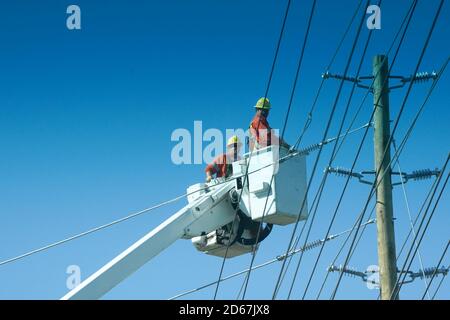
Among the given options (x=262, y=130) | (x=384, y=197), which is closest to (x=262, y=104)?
(x=262, y=130)

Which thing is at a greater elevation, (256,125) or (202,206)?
(256,125)

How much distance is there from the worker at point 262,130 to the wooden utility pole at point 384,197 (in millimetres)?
1584

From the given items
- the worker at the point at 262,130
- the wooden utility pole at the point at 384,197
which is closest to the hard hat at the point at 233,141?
the worker at the point at 262,130

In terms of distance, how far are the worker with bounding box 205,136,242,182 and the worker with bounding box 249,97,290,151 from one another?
0.70 m

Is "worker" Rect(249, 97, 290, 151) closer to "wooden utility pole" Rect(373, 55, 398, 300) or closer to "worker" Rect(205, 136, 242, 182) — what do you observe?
"worker" Rect(205, 136, 242, 182)

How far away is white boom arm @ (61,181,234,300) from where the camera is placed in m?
17.8

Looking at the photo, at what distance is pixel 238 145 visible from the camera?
2005cm

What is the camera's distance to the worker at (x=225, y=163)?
19.8 meters
